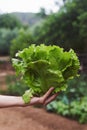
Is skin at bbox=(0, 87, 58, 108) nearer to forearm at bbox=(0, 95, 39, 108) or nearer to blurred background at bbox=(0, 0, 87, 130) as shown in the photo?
forearm at bbox=(0, 95, 39, 108)

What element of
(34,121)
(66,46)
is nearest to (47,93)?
(34,121)

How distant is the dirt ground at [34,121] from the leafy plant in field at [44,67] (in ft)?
17.1

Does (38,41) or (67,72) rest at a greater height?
(38,41)

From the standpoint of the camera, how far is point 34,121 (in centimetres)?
855

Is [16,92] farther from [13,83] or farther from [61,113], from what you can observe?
[61,113]

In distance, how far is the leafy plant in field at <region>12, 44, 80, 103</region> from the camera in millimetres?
2756

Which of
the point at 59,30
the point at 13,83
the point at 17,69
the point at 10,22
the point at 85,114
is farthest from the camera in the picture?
the point at 10,22

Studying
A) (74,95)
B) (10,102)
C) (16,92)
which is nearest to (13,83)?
(16,92)

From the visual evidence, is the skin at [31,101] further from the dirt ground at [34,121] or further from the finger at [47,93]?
the dirt ground at [34,121]

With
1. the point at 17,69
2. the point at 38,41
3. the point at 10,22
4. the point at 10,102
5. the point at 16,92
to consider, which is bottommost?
the point at 10,102

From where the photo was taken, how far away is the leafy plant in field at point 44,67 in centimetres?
276

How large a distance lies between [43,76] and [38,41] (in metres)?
12.9

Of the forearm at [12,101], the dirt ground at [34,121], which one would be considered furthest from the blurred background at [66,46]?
the forearm at [12,101]

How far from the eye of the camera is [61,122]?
8453 millimetres
